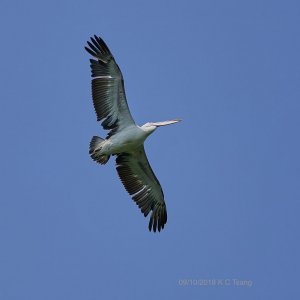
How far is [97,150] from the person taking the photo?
2028cm

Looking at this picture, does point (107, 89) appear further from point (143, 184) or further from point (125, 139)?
point (143, 184)

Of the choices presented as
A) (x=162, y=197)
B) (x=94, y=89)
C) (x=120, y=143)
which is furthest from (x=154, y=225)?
(x=94, y=89)

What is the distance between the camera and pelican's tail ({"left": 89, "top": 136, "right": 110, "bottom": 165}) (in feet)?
66.5

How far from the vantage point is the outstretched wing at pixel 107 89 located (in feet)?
66.4

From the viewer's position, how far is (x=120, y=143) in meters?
20.3

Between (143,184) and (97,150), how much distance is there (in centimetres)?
176

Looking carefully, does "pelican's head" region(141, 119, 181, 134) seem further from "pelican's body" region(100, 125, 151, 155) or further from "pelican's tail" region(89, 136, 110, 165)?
"pelican's tail" region(89, 136, 110, 165)

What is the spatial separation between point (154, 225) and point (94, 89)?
383cm

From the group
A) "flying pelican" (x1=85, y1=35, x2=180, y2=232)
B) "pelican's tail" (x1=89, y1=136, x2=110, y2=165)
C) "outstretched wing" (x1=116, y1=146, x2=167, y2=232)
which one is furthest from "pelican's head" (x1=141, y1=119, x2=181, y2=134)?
"pelican's tail" (x1=89, y1=136, x2=110, y2=165)

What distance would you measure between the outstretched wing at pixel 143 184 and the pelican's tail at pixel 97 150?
0.67 m

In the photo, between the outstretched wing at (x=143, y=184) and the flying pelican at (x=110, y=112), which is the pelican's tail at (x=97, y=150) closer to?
the flying pelican at (x=110, y=112)

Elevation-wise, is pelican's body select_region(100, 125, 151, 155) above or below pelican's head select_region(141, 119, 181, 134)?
below

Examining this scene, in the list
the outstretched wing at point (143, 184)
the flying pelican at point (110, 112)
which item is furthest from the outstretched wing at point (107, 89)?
the outstretched wing at point (143, 184)

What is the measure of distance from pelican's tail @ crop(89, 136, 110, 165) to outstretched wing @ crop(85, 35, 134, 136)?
37 cm
